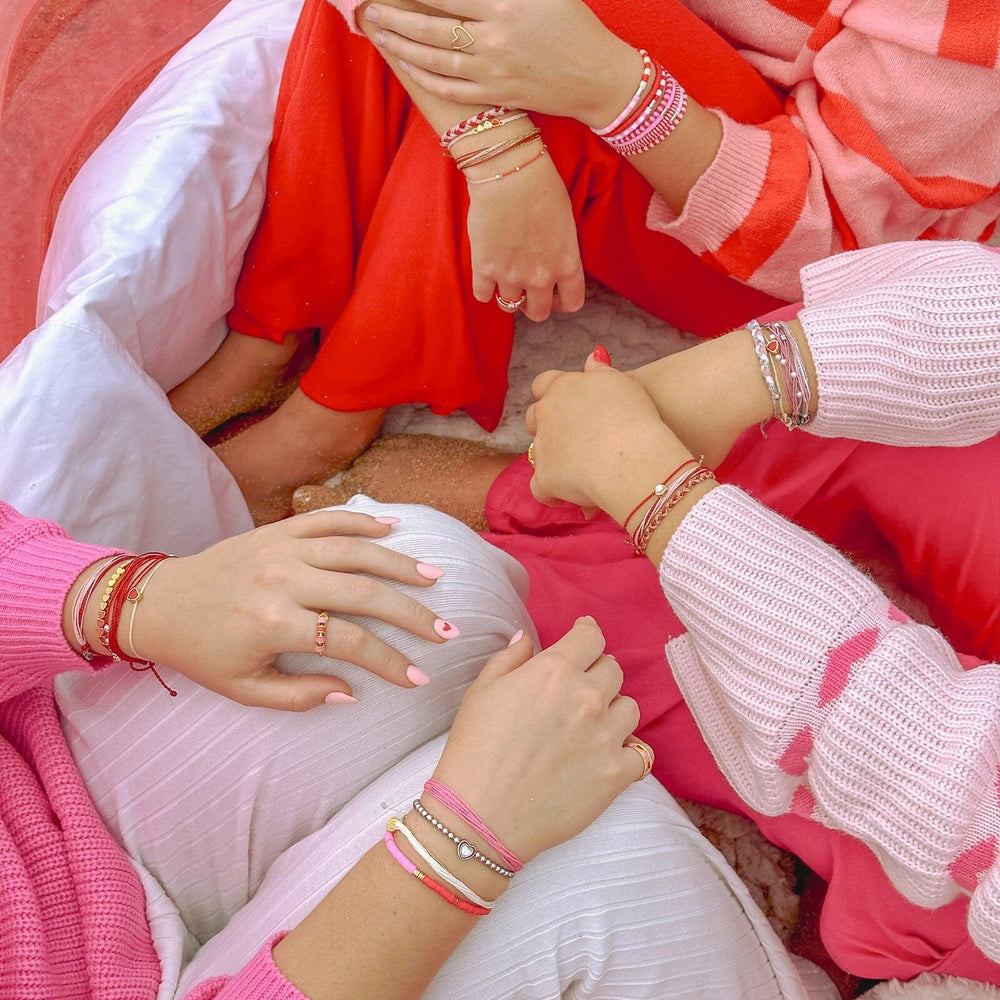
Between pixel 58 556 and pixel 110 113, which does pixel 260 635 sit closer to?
pixel 58 556

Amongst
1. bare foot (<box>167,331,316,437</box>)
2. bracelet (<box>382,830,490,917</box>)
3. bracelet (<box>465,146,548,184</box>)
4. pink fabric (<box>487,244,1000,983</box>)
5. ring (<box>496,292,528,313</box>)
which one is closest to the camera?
bracelet (<box>382,830,490,917</box>)

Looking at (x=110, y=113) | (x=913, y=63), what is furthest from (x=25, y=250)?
(x=913, y=63)

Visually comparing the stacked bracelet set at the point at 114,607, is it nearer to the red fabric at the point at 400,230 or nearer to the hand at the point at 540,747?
the hand at the point at 540,747

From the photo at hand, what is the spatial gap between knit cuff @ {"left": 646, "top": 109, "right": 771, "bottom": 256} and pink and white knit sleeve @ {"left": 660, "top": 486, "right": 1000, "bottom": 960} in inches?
11.5

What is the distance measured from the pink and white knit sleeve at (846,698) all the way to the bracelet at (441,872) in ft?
0.68

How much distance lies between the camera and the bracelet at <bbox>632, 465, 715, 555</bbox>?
621 mm

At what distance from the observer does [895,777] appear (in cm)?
54

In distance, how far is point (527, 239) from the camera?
0.76m

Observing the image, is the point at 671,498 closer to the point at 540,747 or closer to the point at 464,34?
the point at 540,747

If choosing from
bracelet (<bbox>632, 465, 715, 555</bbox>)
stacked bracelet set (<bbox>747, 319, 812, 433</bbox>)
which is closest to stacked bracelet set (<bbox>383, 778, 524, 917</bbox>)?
bracelet (<bbox>632, 465, 715, 555</bbox>)

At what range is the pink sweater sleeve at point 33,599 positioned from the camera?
0.60 metres

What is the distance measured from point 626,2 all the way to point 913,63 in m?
0.24

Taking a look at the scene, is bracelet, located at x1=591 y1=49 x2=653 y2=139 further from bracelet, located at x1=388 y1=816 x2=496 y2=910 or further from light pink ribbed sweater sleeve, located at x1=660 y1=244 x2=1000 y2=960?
bracelet, located at x1=388 y1=816 x2=496 y2=910

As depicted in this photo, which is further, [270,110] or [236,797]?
[270,110]
